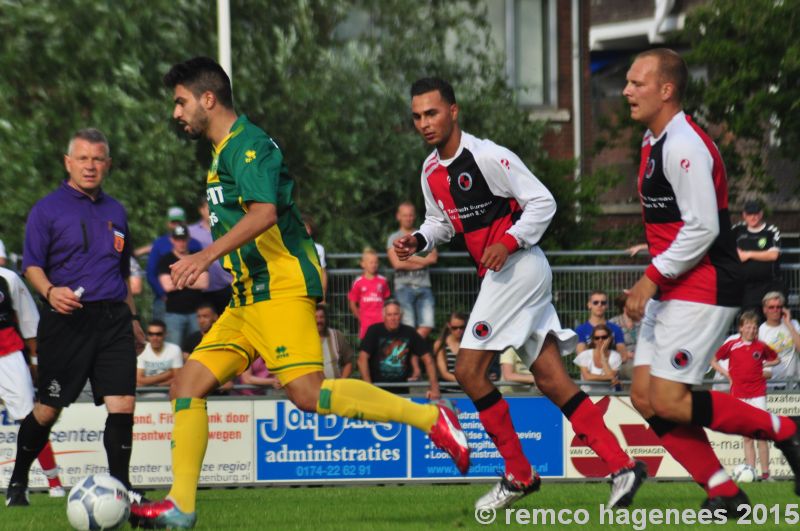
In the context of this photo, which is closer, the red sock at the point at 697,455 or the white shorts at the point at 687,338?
the white shorts at the point at 687,338

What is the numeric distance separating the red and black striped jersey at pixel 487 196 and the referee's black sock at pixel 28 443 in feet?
10.1

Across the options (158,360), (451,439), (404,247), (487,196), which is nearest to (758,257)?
(158,360)

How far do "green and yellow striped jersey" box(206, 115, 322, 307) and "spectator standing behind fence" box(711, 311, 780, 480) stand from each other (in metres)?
7.52

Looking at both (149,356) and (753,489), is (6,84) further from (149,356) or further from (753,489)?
(753,489)

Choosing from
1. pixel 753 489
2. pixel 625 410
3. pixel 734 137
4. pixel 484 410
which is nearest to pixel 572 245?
pixel 734 137

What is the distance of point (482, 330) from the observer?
9.45 m

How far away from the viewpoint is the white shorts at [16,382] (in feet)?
39.5

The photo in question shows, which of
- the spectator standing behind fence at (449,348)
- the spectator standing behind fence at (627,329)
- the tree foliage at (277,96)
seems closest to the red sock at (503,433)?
the spectator standing behind fence at (449,348)

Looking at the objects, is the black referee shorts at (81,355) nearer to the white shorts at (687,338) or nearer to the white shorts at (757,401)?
the white shorts at (687,338)

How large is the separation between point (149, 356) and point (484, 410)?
22.3 ft

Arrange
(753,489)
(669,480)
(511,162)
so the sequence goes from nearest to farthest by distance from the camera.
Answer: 1. (511,162)
2. (753,489)
3. (669,480)

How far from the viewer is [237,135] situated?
8414 mm

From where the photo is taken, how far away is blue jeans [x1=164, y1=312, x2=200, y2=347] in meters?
16.0

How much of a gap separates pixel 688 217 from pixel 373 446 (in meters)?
7.64
